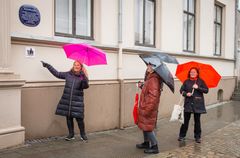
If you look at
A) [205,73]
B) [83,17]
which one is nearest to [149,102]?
[205,73]

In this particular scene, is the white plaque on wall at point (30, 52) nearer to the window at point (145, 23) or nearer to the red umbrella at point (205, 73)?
the red umbrella at point (205, 73)

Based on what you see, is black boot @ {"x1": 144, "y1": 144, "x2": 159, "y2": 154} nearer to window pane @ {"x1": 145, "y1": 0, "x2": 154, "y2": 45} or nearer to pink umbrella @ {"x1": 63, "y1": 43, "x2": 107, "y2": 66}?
pink umbrella @ {"x1": 63, "y1": 43, "x2": 107, "y2": 66}

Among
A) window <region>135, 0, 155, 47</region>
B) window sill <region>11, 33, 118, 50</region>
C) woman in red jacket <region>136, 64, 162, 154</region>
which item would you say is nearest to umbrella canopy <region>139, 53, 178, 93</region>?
woman in red jacket <region>136, 64, 162, 154</region>

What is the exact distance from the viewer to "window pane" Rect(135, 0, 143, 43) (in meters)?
9.99

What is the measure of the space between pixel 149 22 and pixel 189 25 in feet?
9.21

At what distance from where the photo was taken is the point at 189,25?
42.1 feet

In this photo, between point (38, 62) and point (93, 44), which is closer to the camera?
point (38, 62)

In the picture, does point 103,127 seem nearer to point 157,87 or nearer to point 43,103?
point 43,103

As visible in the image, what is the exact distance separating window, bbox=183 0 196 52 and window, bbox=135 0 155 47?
221cm

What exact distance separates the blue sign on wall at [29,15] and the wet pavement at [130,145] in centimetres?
231

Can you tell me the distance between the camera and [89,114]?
26.5 feet

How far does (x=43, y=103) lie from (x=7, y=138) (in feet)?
3.76

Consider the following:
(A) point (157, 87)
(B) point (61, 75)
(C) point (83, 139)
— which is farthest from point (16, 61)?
(A) point (157, 87)

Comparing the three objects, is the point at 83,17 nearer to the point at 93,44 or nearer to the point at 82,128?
the point at 93,44
